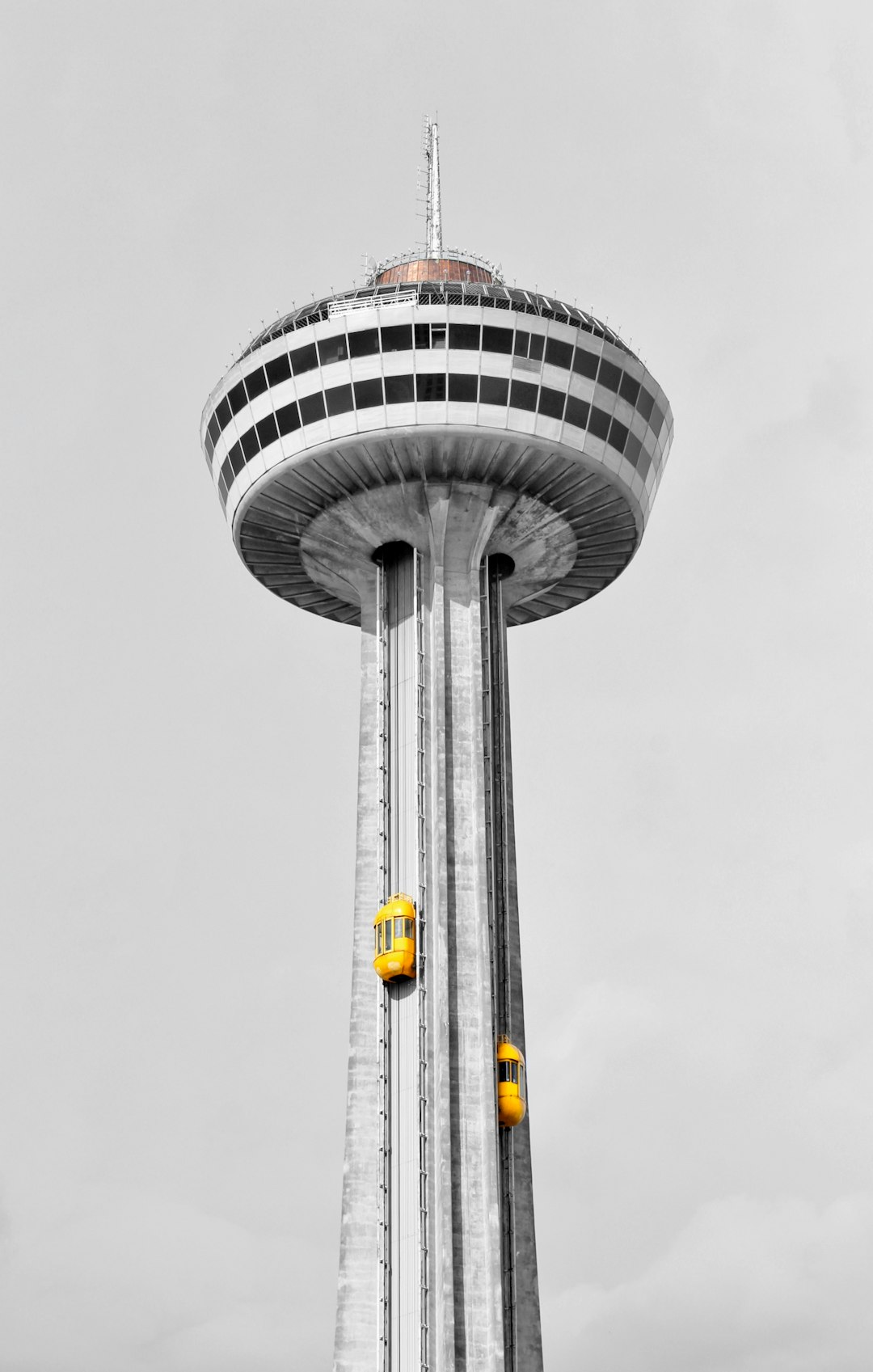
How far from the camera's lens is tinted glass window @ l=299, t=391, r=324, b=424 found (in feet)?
268

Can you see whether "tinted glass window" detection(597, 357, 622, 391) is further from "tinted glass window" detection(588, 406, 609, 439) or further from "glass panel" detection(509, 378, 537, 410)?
"glass panel" detection(509, 378, 537, 410)

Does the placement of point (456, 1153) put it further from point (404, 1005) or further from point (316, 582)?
point (316, 582)

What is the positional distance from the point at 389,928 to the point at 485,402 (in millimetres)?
21045

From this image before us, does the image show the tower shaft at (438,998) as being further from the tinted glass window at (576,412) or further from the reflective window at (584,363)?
the reflective window at (584,363)

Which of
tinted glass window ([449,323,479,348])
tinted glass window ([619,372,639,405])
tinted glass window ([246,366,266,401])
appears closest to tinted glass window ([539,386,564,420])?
tinted glass window ([449,323,479,348])

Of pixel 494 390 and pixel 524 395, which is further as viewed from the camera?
pixel 524 395

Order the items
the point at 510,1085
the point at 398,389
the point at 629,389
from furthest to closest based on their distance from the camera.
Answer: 1. the point at 629,389
2. the point at 398,389
3. the point at 510,1085

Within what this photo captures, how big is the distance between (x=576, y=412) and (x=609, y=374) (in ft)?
8.51

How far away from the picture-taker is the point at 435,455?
81.8 meters

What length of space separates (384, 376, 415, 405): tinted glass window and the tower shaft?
14.1 feet

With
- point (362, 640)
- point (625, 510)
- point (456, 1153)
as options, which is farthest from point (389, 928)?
point (625, 510)

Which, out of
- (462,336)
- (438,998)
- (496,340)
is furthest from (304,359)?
(438,998)

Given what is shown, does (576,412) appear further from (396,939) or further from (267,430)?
(396,939)

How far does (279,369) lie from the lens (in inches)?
3270
